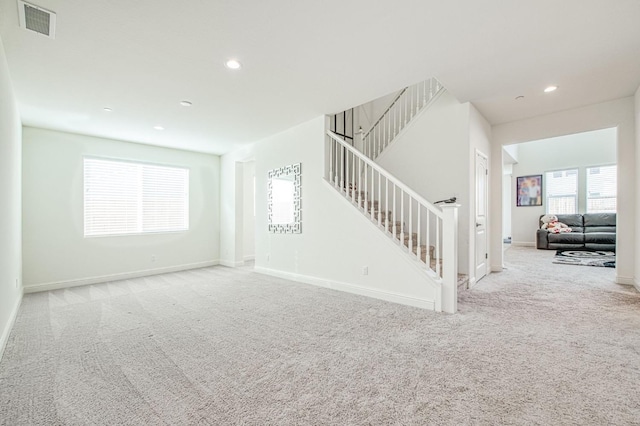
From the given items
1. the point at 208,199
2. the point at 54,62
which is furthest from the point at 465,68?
the point at 208,199

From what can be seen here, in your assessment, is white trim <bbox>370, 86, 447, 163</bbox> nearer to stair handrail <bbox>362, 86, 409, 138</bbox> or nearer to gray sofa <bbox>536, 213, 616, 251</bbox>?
stair handrail <bbox>362, 86, 409, 138</bbox>

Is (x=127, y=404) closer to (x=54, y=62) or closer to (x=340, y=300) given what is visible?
(x=340, y=300)

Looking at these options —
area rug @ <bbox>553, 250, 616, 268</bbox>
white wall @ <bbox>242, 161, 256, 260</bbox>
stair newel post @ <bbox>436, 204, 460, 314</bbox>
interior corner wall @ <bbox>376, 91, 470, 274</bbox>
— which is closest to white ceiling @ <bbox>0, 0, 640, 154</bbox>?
interior corner wall @ <bbox>376, 91, 470, 274</bbox>

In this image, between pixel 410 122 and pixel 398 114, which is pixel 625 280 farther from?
pixel 398 114

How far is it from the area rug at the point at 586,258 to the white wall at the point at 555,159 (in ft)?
5.82

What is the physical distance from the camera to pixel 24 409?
164cm

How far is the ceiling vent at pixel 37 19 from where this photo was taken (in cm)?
206

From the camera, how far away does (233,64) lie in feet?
9.38

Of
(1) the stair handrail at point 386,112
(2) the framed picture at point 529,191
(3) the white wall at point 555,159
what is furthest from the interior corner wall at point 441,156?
(2) the framed picture at point 529,191

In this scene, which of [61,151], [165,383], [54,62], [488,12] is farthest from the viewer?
[61,151]

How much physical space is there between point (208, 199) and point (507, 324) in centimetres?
Result: 600

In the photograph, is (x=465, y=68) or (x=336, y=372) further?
(x=465, y=68)

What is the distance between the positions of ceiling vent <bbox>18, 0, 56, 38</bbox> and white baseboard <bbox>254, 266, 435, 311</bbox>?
3.97 metres

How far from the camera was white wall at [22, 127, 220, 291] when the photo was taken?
4453 mm
